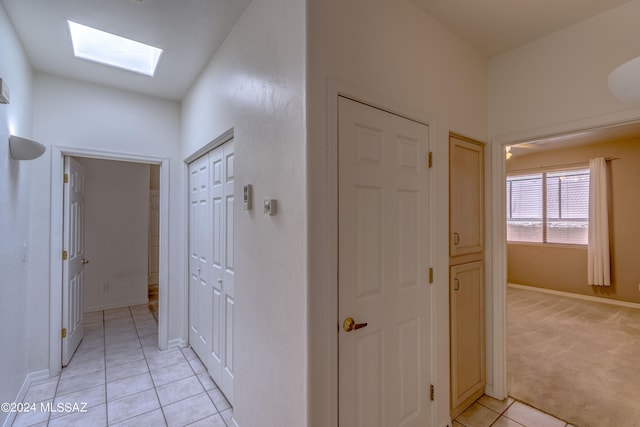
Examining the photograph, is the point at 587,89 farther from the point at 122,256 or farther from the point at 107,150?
the point at 122,256

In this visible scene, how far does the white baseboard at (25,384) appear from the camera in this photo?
2.00 m

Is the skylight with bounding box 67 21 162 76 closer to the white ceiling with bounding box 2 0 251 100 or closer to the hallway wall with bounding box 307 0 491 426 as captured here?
the white ceiling with bounding box 2 0 251 100

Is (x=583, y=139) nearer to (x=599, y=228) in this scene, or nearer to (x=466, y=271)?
(x=599, y=228)

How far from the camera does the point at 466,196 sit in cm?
225

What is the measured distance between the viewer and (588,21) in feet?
6.38

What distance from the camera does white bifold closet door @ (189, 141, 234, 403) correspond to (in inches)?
90.9

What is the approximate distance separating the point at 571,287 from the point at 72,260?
773 cm

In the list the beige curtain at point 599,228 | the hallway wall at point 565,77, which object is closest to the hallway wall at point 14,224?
the hallway wall at point 565,77

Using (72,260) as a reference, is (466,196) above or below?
above

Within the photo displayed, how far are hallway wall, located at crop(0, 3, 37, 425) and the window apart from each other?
297 inches

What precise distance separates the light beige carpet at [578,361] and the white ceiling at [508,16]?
2886 millimetres

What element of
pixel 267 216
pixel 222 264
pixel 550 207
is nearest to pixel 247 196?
pixel 267 216

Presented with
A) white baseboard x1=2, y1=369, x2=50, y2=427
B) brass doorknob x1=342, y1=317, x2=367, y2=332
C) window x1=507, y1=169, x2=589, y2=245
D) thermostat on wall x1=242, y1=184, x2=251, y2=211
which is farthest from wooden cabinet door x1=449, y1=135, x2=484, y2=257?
window x1=507, y1=169, x2=589, y2=245

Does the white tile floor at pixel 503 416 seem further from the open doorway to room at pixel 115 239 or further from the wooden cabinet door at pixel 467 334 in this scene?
the open doorway to room at pixel 115 239
